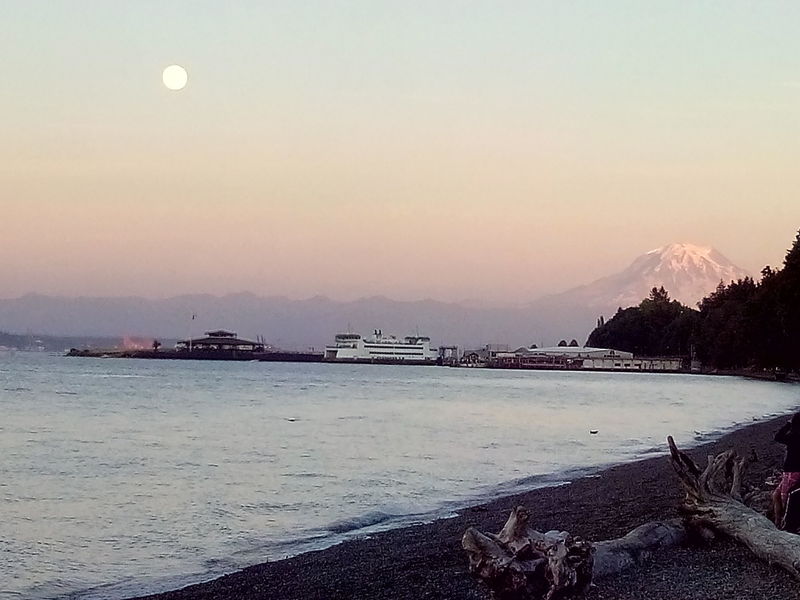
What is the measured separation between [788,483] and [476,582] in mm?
4484

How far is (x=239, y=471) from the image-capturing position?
29.4 metres

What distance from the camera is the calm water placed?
56.2 ft

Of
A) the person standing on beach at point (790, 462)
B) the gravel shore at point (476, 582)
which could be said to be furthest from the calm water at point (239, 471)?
the person standing on beach at point (790, 462)

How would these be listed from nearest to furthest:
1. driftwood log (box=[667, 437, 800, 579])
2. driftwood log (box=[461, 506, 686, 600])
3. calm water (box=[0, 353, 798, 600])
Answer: driftwood log (box=[461, 506, 686, 600]) → driftwood log (box=[667, 437, 800, 579]) → calm water (box=[0, 353, 798, 600])

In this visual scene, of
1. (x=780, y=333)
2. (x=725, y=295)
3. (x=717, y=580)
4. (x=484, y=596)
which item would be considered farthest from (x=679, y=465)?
(x=725, y=295)

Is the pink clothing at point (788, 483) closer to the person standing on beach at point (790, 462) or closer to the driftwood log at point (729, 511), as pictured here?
the person standing on beach at point (790, 462)

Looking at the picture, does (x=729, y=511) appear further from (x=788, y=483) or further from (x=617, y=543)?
(x=617, y=543)

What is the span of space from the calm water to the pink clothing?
312 inches

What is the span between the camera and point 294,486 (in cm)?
2627

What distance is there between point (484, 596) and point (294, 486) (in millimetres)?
15685

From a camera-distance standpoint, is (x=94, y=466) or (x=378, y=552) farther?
(x=94, y=466)

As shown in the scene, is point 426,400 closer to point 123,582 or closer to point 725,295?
point 123,582

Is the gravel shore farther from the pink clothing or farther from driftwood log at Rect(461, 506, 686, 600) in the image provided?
the pink clothing

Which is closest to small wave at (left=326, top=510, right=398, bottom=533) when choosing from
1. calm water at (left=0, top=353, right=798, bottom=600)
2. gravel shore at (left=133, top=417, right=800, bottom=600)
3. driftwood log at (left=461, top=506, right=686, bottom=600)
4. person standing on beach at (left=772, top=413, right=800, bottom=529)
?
calm water at (left=0, top=353, right=798, bottom=600)
